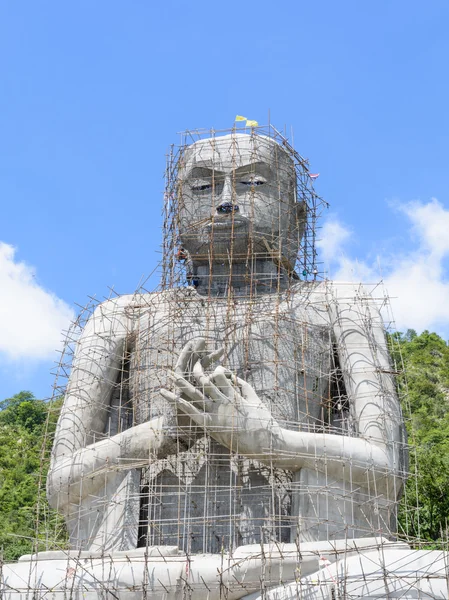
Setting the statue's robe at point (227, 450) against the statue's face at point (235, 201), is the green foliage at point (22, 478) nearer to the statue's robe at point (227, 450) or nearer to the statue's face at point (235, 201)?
the statue's robe at point (227, 450)

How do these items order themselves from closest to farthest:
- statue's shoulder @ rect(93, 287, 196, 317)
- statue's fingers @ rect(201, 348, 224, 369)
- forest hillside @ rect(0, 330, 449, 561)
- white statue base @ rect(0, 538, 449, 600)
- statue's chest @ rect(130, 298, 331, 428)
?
white statue base @ rect(0, 538, 449, 600) < statue's fingers @ rect(201, 348, 224, 369) < statue's chest @ rect(130, 298, 331, 428) < statue's shoulder @ rect(93, 287, 196, 317) < forest hillside @ rect(0, 330, 449, 561)

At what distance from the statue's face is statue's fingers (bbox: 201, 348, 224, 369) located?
73.6 inches

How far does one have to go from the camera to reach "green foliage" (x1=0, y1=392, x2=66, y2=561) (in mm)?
21391

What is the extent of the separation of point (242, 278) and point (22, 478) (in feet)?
68.7

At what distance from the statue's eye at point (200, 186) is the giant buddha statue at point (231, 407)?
28 mm

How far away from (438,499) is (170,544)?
44.6 feet

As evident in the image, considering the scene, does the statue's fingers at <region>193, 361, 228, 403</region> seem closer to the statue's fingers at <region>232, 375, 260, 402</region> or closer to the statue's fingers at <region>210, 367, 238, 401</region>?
the statue's fingers at <region>210, 367, 238, 401</region>

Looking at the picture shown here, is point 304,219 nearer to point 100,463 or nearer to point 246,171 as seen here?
point 246,171

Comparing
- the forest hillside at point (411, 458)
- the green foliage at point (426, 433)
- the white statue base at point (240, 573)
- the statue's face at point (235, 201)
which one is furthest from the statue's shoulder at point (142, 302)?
the white statue base at point (240, 573)

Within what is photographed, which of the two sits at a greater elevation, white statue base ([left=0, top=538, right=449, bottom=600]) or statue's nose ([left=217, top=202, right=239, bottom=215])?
statue's nose ([left=217, top=202, right=239, bottom=215])

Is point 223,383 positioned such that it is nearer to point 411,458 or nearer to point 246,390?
point 246,390

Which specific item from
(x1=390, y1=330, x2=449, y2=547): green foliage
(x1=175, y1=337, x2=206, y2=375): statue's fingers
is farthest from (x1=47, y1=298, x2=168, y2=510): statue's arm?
(x1=390, y1=330, x2=449, y2=547): green foliage

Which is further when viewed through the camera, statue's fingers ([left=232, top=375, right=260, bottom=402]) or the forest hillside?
the forest hillside

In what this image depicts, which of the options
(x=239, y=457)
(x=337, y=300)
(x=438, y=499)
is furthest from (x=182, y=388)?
(x=438, y=499)
